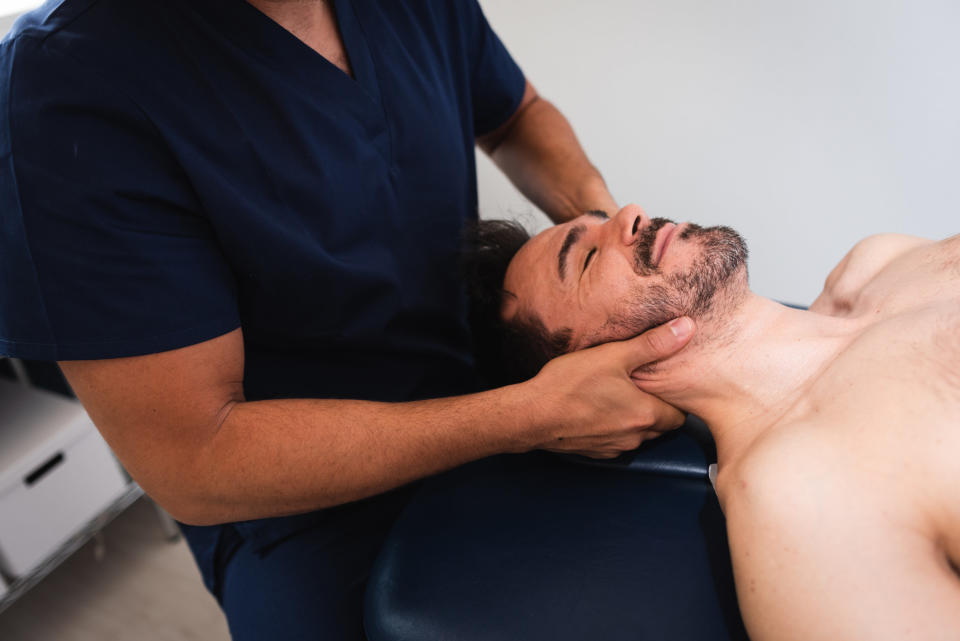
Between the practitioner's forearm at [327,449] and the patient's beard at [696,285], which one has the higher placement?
the patient's beard at [696,285]

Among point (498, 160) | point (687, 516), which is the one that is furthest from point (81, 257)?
point (498, 160)

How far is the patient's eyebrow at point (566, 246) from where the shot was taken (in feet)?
3.74

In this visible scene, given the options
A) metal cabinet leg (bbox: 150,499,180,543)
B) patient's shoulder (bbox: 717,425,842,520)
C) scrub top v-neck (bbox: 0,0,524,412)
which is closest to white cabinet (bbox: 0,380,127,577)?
metal cabinet leg (bbox: 150,499,180,543)

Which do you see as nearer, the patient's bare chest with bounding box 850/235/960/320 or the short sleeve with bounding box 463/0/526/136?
the patient's bare chest with bounding box 850/235/960/320

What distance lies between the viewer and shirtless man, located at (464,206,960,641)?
0.71m

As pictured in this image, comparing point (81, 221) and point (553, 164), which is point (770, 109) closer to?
point (553, 164)

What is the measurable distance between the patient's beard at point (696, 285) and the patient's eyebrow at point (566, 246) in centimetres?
13

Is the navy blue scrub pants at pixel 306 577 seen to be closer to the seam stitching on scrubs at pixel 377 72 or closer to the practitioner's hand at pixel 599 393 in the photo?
the practitioner's hand at pixel 599 393

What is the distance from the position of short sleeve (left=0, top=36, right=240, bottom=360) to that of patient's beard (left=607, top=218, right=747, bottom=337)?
0.63 metres

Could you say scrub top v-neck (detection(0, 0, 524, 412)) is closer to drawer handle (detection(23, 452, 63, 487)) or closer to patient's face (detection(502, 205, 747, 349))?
patient's face (detection(502, 205, 747, 349))

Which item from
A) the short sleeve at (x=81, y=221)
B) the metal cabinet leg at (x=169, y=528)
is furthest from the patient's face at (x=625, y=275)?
the metal cabinet leg at (x=169, y=528)

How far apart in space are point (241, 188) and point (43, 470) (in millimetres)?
1044

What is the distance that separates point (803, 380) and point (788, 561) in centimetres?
30

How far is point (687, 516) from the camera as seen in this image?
38.0 inches
